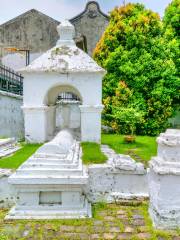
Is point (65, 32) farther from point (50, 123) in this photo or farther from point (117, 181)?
point (117, 181)

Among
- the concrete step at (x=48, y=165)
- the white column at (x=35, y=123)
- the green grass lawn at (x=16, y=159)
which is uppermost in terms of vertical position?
the white column at (x=35, y=123)

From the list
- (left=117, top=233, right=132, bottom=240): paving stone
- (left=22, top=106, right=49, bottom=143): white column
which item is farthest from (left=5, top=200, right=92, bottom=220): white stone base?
(left=22, top=106, right=49, bottom=143): white column

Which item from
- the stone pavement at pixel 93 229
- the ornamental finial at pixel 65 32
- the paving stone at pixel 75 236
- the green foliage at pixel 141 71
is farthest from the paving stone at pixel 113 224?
the green foliage at pixel 141 71

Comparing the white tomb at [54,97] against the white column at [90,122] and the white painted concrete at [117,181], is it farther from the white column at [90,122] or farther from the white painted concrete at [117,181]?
the white painted concrete at [117,181]

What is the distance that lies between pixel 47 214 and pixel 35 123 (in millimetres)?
5243

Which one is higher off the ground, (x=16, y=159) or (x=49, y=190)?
(x=16, y=159)

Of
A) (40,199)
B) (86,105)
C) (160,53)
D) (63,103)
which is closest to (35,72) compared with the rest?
(86,105)

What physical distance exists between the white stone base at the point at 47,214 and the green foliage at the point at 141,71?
35.5 feet

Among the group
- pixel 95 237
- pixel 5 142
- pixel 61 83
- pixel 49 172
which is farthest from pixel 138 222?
pixel 61 83

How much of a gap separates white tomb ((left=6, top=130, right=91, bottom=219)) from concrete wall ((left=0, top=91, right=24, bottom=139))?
598 centimetres

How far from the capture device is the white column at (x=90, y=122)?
384 inches

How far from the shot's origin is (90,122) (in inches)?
386

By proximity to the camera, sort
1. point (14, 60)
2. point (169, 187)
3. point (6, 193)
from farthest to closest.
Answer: point (14, 60) < point (6, 193) < point (169, 187)

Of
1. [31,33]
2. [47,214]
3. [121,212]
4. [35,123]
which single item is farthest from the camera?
[31,33]
